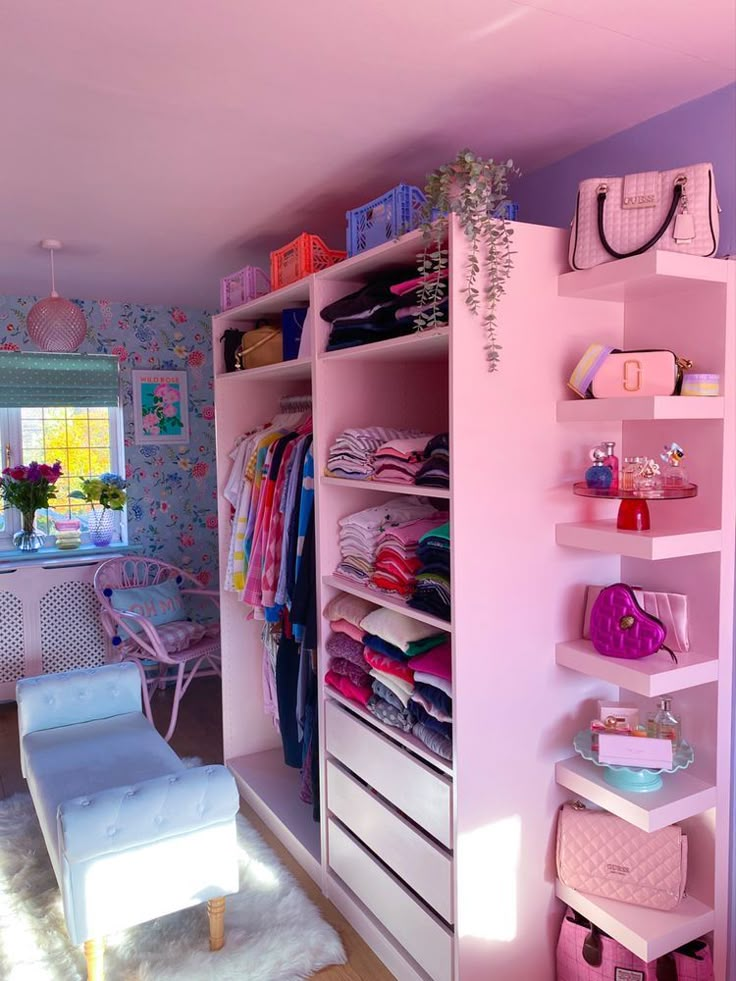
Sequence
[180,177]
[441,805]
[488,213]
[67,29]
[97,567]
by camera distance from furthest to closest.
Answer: [97,567]
[180,177]
[441,805]
[488,213]
[67,29]

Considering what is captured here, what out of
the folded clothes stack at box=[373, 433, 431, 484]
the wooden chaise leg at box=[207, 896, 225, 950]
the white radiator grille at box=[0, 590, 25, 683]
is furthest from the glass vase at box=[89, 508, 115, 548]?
the folded clothes stack at box=[373, 433, 431, 484]

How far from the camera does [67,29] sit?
1.57m

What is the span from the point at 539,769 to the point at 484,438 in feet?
2.92

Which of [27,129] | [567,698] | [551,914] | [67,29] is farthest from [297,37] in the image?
[551,914]

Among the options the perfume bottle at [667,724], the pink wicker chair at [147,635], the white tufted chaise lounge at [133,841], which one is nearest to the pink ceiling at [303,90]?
the perfume bottle at [667,724]

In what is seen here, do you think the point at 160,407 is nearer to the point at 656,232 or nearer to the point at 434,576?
the point at 434,576

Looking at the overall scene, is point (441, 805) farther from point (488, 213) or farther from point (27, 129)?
point (27, 129)

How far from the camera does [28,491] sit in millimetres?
4520

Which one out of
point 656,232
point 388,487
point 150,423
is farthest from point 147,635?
point 656,232

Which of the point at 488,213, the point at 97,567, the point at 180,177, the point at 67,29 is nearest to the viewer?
the point at 67,29

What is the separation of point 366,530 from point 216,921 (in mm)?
1256

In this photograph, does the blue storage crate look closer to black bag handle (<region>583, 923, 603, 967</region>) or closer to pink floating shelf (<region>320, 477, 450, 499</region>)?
pink floating shelf (<region>320, 477, 450, 499</region>)

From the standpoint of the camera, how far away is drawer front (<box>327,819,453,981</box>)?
6.61 feet

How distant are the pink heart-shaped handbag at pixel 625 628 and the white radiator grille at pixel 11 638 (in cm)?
351
